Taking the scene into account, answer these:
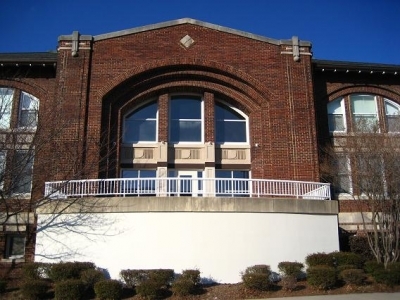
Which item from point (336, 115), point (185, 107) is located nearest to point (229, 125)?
point (185, 107)

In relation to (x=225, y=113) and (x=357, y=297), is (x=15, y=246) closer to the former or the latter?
(x=225, y=113)

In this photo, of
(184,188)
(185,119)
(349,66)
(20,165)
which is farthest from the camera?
(349,66)

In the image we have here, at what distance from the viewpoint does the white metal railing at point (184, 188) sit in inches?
596

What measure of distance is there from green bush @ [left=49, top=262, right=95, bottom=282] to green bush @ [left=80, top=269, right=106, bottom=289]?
473mm

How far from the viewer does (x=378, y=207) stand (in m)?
16.6

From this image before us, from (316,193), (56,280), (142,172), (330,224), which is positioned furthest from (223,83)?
(56,280)

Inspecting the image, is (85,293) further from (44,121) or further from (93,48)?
(93,48)

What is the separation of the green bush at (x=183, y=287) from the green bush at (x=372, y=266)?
5.79 m

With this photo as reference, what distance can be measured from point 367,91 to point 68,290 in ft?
57.1

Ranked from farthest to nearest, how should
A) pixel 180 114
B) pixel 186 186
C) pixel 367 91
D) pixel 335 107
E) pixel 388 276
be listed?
pixel 367 91, pixel 335 107, pixel 180 114, pixel 186 186, pixel 388 276

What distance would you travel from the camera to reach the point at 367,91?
74.4 feet

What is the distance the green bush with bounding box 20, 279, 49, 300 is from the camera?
40.1ft

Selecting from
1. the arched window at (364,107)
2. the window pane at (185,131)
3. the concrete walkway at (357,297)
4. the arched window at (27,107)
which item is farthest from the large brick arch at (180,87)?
the concrete walkway at (357,297)

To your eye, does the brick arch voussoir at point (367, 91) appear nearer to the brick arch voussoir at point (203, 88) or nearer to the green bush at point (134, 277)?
the brick arch voussoir at point (203, 88)
